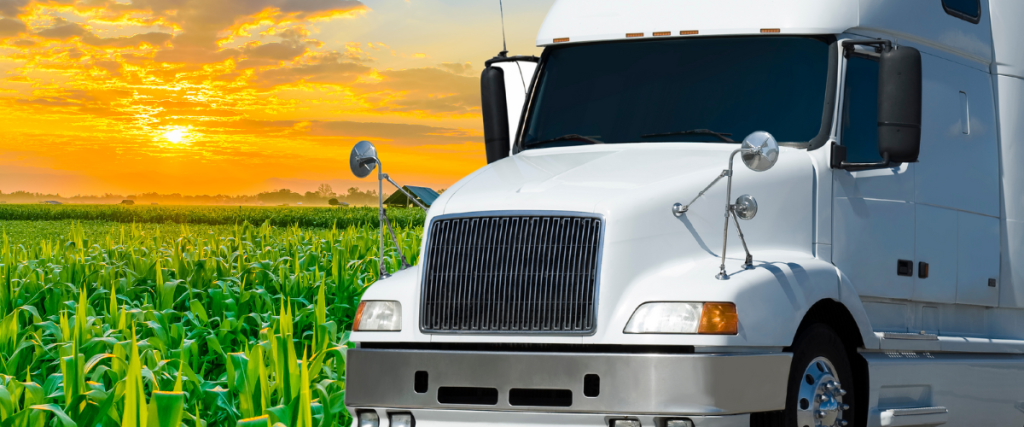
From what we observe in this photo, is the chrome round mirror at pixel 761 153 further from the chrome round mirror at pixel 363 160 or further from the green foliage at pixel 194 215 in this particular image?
the green foliage at pixel 194 215

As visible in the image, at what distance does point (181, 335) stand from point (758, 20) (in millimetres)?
6263

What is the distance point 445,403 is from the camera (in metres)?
5.85

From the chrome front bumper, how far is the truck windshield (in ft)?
5.85

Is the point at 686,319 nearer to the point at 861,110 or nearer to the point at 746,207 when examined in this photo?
the point at 746,207

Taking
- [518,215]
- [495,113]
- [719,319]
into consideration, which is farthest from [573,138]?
[719,319]

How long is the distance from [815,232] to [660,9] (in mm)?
1905

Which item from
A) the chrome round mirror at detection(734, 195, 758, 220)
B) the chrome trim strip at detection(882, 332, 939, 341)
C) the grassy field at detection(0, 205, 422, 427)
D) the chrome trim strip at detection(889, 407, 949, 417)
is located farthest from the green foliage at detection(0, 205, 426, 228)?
→ the chrome round mirror at detection(734, 195, 758, 220)

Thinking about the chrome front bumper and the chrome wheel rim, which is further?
the chrome wheel rim

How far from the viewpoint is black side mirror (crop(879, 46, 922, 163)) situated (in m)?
6.48

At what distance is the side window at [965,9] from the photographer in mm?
8328

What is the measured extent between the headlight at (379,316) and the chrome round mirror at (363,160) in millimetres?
976

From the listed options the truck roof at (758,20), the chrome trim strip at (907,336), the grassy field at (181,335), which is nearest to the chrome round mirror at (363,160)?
the grassy field at (181,335)

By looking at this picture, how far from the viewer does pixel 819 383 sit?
611 cm

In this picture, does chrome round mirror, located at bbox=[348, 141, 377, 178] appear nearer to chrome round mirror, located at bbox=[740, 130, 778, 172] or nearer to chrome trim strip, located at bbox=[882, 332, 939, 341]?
chrome round mirror, located at bbox=[740, 130, 778, 172]
